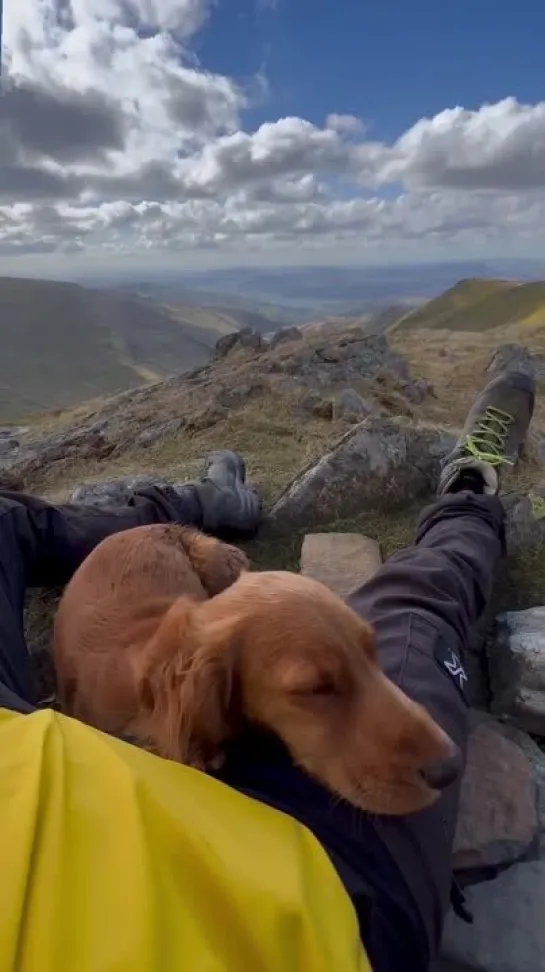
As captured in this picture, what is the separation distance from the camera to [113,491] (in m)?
6.73

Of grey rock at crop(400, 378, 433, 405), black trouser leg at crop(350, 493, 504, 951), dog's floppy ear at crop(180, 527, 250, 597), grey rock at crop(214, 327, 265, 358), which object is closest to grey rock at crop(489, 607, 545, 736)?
black trouser leg at crop(350, 493, 504, 951)

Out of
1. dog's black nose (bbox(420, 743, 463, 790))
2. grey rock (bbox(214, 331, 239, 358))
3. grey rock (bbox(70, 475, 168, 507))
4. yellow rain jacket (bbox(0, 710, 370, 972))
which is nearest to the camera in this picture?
yellow rain jacket (bbox(0, 710, 370, 972))

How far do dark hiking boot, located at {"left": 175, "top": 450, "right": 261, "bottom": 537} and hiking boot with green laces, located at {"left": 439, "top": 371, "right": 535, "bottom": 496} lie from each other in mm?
1525

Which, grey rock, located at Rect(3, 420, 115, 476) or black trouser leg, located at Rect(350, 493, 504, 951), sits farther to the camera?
grey rock, located at Rect(3, 420, 115, 476)

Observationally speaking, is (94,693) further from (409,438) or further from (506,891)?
(409,438)

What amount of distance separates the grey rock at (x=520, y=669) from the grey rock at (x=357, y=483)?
202 cm

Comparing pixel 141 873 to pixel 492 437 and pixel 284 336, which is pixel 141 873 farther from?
pixel 284 336

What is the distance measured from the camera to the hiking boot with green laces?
563cm

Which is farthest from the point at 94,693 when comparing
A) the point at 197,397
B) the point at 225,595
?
the point at 197,397

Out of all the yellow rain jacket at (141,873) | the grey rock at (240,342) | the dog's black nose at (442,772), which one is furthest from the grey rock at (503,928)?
the grey rock at (240,342)

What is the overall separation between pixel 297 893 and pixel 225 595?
4.06 feet

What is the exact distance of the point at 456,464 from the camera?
5754 mm

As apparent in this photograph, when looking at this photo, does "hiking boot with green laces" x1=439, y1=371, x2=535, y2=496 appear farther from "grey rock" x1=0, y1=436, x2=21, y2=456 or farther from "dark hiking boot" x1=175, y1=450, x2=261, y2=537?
"grey rock" x1=0, y1=436, x2=21, y2=456

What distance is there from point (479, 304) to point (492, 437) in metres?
115
